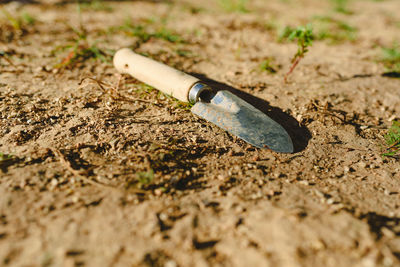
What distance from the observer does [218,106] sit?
2213mm

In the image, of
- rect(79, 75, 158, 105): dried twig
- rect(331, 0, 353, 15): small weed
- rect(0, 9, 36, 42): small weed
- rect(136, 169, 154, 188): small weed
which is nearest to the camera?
rect(136, 169, 154, 188): small weed

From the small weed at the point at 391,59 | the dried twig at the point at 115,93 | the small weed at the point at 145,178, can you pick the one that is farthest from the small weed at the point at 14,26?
the small weed at the point at 391,59

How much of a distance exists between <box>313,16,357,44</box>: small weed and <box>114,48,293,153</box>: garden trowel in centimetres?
218

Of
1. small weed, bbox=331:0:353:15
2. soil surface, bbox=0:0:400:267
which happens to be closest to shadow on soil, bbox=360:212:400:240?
soil surface, bbox=0:0:400:267

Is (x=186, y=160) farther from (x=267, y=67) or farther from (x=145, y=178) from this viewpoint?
(x=267, y=67)

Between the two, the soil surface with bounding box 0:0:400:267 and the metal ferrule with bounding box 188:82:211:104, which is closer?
the soil surface with bounding box 0:0:400:267

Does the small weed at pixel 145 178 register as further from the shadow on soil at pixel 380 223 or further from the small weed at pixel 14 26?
the small weed at pixel 14 26

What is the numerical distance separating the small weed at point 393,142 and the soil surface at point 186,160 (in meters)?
0.06

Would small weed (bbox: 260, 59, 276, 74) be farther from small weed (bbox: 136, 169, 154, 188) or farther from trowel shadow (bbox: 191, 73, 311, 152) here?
small weed (bbox: 136, 169, 154, 188)

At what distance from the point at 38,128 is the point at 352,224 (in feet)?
6.92

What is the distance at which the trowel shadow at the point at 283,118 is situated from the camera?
2161mm

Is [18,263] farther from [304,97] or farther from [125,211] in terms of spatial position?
[304,97]

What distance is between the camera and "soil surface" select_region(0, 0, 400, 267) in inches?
55.6

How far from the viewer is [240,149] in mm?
2029
